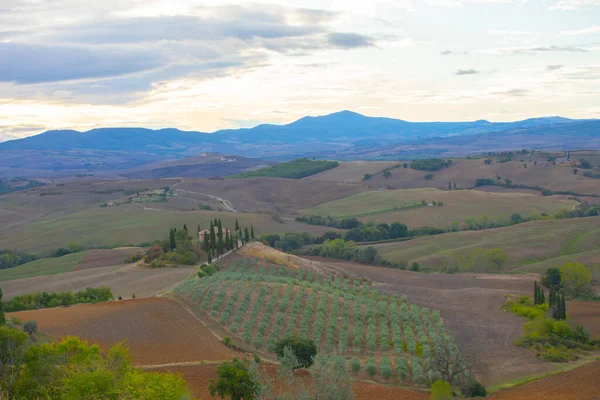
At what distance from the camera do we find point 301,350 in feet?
94.7

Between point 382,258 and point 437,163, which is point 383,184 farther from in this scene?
point 382,258

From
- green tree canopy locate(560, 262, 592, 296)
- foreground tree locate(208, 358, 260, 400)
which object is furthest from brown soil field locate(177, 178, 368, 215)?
foreground tree locate(208, 358, 260, 400)

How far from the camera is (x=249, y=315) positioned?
36438mm

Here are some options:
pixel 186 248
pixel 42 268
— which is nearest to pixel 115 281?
pixel 186 248

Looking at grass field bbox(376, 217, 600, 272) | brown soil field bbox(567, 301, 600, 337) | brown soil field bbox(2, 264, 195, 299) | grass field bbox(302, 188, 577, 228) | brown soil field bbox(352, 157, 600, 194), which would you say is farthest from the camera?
brown soil field bbox(352, 157, 600, 194)

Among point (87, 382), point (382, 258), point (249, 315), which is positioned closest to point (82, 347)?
point (87, 382)

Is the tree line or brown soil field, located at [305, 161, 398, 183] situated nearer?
the tree line

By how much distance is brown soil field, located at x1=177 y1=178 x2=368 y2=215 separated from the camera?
141375 millimetres

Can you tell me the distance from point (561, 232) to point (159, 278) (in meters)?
57.2

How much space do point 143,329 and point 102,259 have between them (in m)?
40.0

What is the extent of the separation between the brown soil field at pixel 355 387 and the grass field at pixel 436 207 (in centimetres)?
7343

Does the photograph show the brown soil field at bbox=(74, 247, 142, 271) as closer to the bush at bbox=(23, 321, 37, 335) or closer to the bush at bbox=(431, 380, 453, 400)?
Answer: the bush at bbox=(23, 321, 37, 335)

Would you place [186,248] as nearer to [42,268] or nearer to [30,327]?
[42,268]

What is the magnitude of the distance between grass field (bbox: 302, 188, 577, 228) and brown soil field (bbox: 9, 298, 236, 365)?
69370mm
